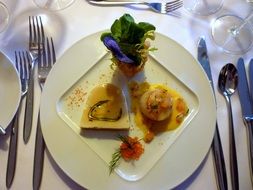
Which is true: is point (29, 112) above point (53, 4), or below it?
below

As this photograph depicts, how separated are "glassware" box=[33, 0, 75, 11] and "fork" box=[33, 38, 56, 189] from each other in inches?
4.5

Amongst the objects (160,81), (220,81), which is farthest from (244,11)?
(160,81)

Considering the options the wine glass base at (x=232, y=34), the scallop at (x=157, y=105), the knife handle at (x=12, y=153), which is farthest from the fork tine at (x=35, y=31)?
the wine glass base at (x=232, y=34)

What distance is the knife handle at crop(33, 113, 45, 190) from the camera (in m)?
0.75

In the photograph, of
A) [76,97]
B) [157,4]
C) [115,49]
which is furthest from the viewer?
[157,4]

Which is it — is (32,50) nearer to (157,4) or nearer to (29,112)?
(29,112)

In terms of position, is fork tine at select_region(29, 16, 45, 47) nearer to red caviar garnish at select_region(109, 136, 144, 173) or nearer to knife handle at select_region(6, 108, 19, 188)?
knife handle at select_region(6, 108, 19, 188)

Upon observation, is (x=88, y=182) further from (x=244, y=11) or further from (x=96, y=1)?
(x=244, y=11)

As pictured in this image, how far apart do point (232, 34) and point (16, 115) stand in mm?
664

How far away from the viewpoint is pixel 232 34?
94 cm

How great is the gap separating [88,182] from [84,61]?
1.03ft

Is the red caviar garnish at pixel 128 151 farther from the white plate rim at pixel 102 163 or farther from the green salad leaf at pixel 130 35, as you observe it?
the green salad leaf at pixel 130 35

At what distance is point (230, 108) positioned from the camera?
827mm

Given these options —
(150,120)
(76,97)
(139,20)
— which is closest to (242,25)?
(139,20)
